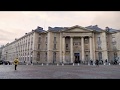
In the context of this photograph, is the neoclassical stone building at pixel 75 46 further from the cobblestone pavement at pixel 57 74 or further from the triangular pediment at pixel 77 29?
the cobblestone pavement at pixel 57 74

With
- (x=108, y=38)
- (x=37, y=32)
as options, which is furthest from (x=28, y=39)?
(x=108, y=38)

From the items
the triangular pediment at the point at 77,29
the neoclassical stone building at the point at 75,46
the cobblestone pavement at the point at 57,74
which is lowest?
the cobblestone pavement at the point at 57,74

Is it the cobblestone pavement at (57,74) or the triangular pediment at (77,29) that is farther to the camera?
the triangular pediment at (77,29)

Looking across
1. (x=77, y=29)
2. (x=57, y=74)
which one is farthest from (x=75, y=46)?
(x=57, y=74)

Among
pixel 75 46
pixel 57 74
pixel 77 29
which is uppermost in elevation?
pixel 77 29

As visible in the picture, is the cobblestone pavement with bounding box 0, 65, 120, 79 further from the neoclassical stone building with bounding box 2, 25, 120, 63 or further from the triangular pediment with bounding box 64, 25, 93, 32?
the triangular pediment with bounding box 64, 25, 93, 32

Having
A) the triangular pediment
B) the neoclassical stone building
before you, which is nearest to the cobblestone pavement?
the neoclassical stone building

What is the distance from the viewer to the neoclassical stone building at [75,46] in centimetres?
5262

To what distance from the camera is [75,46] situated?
5422cm

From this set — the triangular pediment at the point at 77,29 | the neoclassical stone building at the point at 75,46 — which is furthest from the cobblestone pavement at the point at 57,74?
the triangular pediment at the point at 77,29

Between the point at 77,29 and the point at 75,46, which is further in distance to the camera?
the point at 75,46

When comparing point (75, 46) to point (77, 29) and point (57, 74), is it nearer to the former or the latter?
point (77, 29)

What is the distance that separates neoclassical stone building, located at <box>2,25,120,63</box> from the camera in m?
52.6
